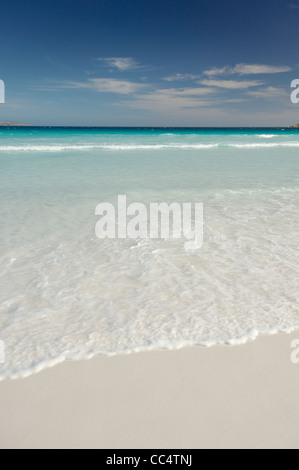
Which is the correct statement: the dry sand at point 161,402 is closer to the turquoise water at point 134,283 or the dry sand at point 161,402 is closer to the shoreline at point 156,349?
the shoreline at point 156,349

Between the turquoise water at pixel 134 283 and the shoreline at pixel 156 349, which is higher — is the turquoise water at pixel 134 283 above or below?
above

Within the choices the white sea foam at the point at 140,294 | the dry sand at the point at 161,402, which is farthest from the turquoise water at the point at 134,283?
the dry sand at the point at 161,402

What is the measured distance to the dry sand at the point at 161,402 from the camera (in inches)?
83.2

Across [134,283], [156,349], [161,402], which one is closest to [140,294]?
[134,283]

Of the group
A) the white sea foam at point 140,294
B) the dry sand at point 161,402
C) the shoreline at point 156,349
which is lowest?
the dry sand at point 161,402

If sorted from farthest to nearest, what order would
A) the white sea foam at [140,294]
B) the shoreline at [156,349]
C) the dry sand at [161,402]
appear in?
the white sea foam at [140,294] < the shoreline at [156,349] < the dry sand at [161,402]

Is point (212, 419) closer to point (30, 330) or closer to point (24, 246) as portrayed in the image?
point (30, 330)

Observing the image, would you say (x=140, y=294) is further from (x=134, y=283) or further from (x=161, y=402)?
(x=161, y=402)

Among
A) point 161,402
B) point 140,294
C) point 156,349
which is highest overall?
point 140,294

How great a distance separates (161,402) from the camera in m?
2.35

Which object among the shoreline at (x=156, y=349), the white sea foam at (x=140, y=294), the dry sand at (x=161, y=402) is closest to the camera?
the dry sand at (x=161, y=402)

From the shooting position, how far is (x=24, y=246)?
5.10 metres

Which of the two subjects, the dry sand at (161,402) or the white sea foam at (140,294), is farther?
the white sea foam at (140,294)
